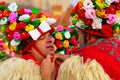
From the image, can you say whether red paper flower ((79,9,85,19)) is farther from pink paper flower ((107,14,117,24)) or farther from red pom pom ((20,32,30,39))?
red pom pom ((20,32,30,39))

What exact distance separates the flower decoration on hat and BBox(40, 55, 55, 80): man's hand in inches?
36.9

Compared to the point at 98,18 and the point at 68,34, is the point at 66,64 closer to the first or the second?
the point at 98,18

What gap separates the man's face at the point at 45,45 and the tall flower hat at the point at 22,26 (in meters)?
0.04

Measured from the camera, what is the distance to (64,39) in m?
3.59

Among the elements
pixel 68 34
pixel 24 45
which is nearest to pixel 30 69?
pixel 24 45

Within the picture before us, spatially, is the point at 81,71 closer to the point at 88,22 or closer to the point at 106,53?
the point at 106,53

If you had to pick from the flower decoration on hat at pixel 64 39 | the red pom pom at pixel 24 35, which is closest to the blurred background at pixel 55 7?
the flower decoration on hat at pixel 64 39

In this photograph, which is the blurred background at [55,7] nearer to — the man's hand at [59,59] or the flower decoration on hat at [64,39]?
the flower decoration on hat at [64,39]

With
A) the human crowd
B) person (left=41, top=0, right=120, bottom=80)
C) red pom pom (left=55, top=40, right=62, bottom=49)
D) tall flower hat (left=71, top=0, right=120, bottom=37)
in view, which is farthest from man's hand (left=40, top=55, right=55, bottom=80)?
red pom pom (left=55, top=40, right=62, bottom=49)

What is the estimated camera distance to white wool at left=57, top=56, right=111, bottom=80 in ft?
7.27

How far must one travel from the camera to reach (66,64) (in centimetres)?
232

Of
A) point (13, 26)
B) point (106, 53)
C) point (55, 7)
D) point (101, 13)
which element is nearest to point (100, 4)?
point (101, 13)

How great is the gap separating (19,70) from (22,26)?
0.53m

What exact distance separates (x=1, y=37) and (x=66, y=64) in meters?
0.92
